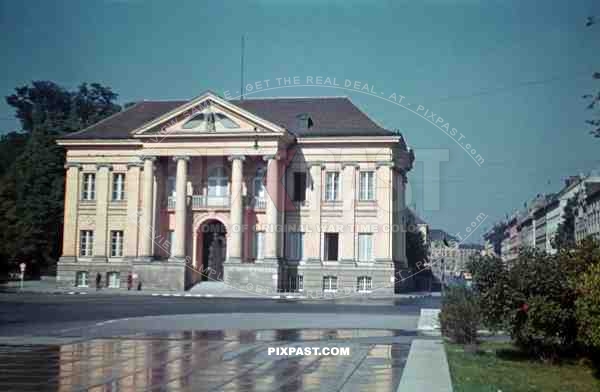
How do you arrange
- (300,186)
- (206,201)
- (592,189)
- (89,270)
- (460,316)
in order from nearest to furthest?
(460,316)
(206,201)
(300,186)
(89,270)
(592,189)

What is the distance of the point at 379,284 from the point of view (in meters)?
53.0

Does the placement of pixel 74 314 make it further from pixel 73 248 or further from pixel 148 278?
pixel 73 248

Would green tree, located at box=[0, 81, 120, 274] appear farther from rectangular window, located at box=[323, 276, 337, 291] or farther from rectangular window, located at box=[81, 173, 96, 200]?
rectangular window, located at box=[323, 276, 337, 291]

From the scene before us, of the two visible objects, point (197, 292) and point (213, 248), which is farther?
point (213, 248)

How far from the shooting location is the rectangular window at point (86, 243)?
58.0 metres

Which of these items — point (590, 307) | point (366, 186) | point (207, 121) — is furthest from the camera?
point (366, 186)

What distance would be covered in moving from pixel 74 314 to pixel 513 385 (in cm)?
2038

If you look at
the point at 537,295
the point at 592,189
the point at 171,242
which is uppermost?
the point at 592,189

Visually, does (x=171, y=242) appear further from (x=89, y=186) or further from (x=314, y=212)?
(x=314, y=212)

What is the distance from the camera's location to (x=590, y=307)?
485 inches

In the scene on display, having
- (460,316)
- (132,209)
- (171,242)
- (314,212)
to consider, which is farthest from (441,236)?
(460,316)

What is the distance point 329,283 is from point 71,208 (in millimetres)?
20150

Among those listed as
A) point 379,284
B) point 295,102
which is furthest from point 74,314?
point 295,102

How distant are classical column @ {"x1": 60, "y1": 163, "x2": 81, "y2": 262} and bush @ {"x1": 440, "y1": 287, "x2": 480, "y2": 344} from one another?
44080mm
